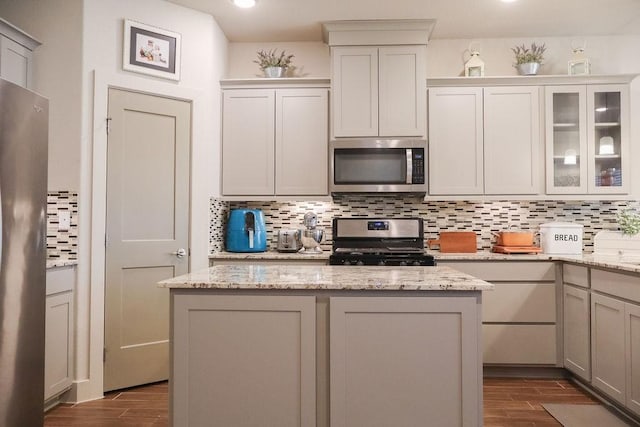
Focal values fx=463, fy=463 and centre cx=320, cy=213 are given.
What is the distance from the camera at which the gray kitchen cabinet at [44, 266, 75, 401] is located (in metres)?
2.62

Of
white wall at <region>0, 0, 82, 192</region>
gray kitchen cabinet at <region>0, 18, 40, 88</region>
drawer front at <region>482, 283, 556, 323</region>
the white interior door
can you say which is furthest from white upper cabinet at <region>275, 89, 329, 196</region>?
gray kitchen cabinet at <region>0, 18, 40, 88</region>

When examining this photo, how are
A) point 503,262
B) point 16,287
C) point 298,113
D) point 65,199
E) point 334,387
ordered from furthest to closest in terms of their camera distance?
point 298,113, point 503,262, point 65,199, point 16,287, point 334,387

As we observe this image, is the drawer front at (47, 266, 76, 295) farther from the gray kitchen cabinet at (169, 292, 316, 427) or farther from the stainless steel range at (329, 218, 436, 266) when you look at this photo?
the stainless steel range at (329, 218, 436, 266)

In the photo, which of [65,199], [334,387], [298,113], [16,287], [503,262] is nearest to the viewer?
[334,387]

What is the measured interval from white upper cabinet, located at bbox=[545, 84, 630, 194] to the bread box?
0.28 m

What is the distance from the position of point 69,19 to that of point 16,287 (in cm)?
183

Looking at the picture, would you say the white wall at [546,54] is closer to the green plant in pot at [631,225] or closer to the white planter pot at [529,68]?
the white planter pot at [529,68]

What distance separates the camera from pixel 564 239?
3512mm

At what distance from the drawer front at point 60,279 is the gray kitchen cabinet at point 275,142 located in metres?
1.31

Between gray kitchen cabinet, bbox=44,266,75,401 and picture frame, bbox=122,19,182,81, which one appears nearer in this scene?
gray kitchen cabinet, bbox=44,266,75,401

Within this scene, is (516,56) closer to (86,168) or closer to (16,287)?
(86,168)

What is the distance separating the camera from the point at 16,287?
6.48ft

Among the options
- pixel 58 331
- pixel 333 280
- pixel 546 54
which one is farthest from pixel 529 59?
pixel 58 331

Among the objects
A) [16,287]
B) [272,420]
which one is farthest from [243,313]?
[16,287]
